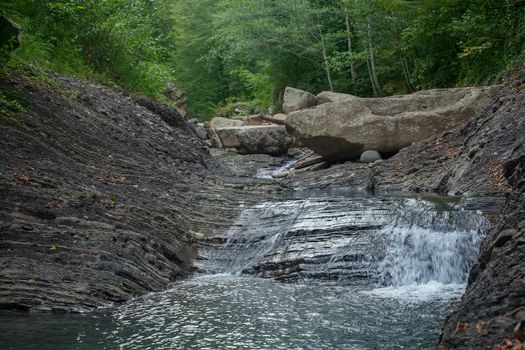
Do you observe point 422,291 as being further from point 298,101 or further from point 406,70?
point 298,101

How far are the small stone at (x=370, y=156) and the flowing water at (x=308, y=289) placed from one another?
5.85 meters

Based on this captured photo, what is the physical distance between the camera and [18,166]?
8992mm

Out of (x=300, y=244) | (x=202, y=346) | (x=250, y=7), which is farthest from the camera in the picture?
(x=250, y=7)

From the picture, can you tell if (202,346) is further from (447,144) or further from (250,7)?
(250,7)

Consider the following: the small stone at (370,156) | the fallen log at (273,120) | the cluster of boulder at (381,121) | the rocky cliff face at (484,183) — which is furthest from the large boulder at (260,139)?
the small stone at (370,156)

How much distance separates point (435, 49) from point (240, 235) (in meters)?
14.4

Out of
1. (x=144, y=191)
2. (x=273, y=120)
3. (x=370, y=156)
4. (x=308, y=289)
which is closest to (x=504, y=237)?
(x=308, y=289)

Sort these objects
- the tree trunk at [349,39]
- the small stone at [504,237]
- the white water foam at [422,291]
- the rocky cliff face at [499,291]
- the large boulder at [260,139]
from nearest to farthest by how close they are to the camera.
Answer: the rocky cliff face at [499,291], the small stone at [504,237], the white water foam at [422,291], the large boulder at [260,139], the tree trunk at [349,39]

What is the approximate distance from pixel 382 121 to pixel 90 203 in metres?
10.3

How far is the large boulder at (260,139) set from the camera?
24.0 metres

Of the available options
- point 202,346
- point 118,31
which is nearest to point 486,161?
point 202,346

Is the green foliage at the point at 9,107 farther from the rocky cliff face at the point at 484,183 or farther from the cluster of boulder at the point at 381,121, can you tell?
the cluster of boulder at the point at 381,121

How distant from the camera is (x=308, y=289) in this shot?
26.8 feet

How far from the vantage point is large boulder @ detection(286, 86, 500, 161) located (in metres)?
17.0
